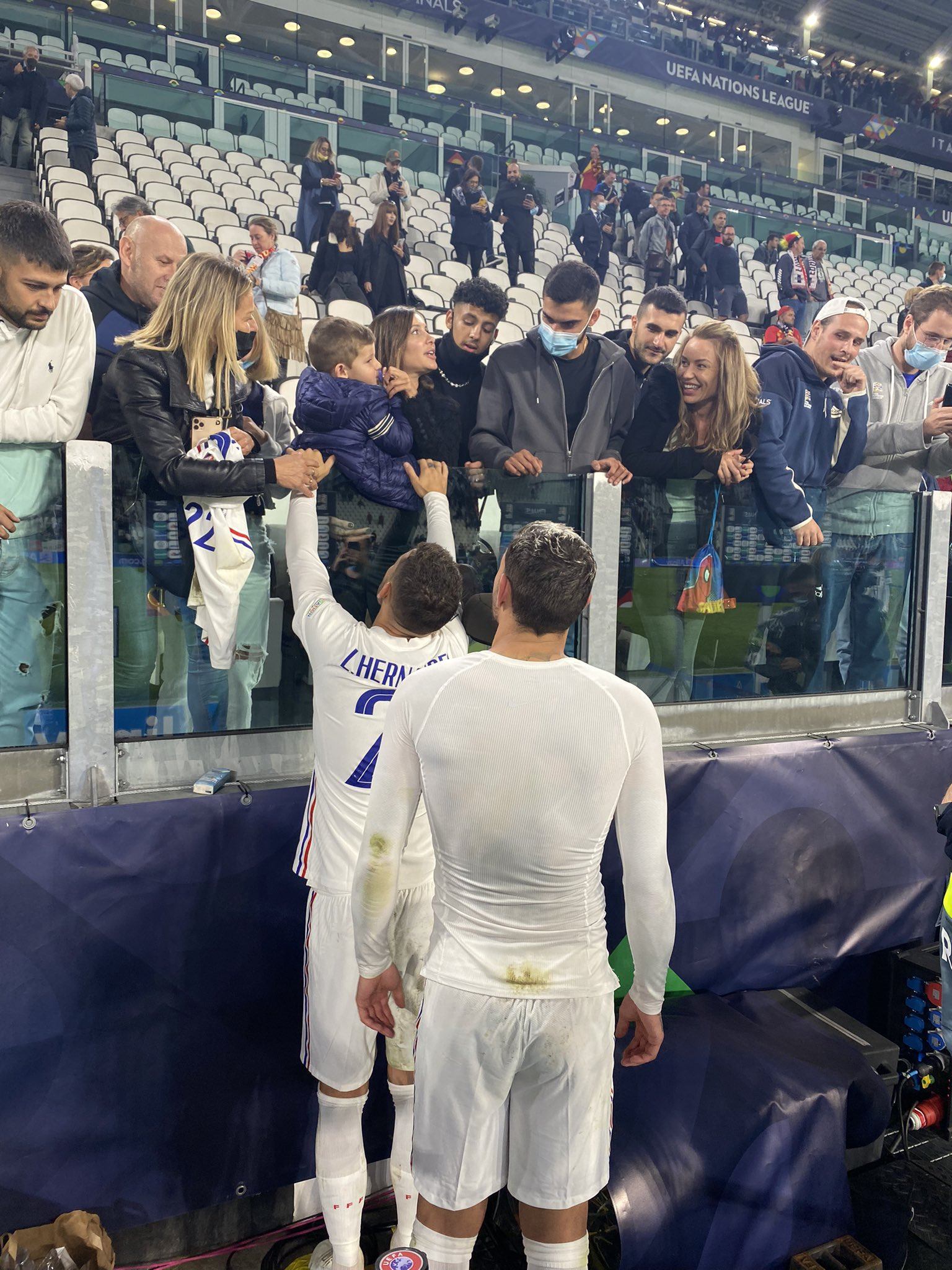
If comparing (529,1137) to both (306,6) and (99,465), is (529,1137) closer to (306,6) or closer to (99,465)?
(99,465)

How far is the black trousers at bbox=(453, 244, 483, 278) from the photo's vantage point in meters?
12.4

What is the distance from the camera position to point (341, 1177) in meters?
2.46

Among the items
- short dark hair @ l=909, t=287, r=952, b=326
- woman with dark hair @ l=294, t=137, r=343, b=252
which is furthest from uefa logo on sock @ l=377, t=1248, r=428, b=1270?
woman with dark hair @ l=294, t=137, r=343, b=252

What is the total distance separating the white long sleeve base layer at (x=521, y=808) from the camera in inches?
74.5

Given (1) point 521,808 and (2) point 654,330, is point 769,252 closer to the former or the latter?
(2) point 654,330

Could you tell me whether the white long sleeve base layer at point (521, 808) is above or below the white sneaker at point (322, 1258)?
above

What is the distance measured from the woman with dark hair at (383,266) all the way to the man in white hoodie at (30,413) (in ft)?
22.2

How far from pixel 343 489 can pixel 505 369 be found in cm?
107

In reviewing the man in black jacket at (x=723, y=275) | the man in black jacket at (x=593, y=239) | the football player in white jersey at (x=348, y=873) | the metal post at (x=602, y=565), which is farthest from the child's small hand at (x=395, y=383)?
the man in black jacket at (x=723, y=275)

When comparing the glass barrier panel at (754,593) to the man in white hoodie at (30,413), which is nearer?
the man in white hoodie at (30,413)

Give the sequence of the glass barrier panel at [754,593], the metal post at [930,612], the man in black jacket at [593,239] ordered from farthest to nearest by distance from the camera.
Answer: the man in black jacket at [593,239]
the metal post at [930,612]
the glass barrier panel at [754,593]

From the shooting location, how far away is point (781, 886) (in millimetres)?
3553

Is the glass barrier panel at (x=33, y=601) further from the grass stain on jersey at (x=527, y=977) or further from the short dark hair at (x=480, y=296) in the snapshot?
the short dark hair at (x=480, y=296)

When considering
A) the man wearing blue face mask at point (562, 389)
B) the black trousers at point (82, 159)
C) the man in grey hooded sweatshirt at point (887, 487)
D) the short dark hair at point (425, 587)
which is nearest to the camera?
the short dark hair at point (425, 587)
